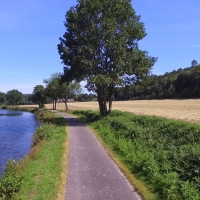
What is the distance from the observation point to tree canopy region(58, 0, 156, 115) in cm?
3641

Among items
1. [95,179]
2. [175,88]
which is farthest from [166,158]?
[175,88]

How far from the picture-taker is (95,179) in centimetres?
1152

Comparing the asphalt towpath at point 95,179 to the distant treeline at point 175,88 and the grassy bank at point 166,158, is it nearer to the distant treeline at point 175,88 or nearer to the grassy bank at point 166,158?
the grassy bank at point 166,158

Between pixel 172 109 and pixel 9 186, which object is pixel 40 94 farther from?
pixel 9 186

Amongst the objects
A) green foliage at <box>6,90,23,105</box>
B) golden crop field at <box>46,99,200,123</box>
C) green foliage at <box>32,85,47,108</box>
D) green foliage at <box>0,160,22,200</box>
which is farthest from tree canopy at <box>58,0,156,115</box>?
green foliage at <box>6,90,23,105</box>

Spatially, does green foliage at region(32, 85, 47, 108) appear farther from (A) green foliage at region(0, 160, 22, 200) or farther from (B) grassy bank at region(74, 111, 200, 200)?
(A) green foliage at region(0, 160, 22, 200)

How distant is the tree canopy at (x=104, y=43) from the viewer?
3641 centimetres

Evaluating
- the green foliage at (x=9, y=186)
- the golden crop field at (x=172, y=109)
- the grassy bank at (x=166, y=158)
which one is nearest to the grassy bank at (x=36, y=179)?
the green foliage at (x=9, y=186)

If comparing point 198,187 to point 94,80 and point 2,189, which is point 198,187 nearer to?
point 2,189

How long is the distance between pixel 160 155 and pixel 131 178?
2.00 meters

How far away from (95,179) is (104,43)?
27749 mm

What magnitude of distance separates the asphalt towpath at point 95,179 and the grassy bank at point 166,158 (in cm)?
79

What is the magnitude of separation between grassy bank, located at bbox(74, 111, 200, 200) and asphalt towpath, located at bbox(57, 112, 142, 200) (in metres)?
0.79

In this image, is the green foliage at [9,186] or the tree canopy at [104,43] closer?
the green foliage at [9,186]
